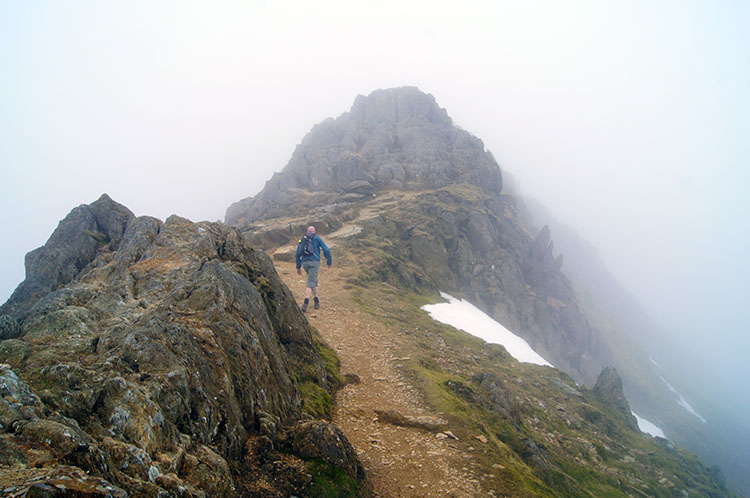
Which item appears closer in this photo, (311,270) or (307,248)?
(307,248)

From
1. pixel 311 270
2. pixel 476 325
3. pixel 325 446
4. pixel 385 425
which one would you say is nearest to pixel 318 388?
pixel 385 425

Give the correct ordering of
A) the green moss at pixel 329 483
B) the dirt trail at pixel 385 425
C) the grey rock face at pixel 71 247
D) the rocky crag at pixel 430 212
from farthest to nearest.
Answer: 1. the rocky crag at pixel 430 212
2. the grey rock face at pixel 71 247
3. the dirt trail at pixel 385 425
4. the green moss at pixel 329 483

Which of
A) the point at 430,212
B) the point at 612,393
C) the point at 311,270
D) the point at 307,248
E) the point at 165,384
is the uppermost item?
the point at 430,212

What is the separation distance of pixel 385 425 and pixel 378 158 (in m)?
59.7

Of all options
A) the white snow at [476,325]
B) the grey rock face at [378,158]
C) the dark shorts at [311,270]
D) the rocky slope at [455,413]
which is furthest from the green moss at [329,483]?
the grey rock face at [378,158]

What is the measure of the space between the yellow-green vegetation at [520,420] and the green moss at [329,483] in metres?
3.99

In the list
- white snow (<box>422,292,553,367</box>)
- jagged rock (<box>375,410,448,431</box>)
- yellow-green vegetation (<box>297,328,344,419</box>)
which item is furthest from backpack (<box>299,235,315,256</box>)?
white snow (<box>422,292,553,367</box>)

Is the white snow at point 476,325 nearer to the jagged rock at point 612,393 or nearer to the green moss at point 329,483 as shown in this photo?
the jagged rock at point 612,393

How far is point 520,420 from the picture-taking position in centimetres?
1727

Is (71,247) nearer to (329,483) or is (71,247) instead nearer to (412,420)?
(329,483)

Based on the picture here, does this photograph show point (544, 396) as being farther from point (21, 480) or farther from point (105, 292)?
point (21, 480)

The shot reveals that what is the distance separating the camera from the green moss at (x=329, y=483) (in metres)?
7.32

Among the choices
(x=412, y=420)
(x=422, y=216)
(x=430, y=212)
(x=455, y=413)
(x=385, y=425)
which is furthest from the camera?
(x=430, y=212)

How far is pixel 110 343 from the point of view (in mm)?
7742
